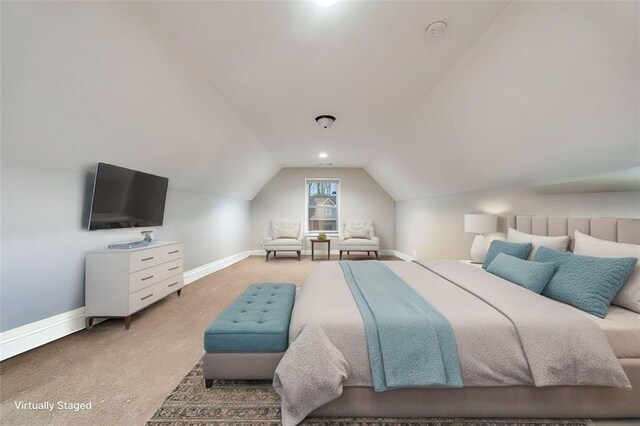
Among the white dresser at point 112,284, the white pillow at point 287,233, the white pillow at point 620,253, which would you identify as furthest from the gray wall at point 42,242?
the white pillow at point 620,253

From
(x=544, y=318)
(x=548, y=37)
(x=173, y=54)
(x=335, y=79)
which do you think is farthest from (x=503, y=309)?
(x=173, y=54)

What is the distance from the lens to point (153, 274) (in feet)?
→ 9.29

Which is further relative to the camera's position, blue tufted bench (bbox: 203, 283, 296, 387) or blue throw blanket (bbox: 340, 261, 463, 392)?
blue tufted bench (bbox: 203, 283, 296, 387)

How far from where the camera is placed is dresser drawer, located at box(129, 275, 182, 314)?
98.5 inches

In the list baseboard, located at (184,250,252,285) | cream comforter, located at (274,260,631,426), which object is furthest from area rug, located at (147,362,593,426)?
baseboard, located at (184,250,252,285)

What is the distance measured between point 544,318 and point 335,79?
98.6 inches

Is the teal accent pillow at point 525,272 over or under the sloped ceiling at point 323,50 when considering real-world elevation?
under

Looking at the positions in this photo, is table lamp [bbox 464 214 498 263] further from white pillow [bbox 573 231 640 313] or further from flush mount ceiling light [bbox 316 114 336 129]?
flush mount ceiling light [bbox 316 114 336 129]

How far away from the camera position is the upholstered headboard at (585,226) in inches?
72.2

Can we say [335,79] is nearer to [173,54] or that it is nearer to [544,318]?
[173,54]

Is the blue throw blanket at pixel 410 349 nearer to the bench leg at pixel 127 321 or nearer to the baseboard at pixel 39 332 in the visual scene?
the bench leg at pixel 127 321

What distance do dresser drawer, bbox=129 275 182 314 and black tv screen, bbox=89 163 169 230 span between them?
78 centimetres

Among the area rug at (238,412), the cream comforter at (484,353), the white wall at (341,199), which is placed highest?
the white wall at (341,199)

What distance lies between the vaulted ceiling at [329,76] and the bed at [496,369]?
1515mm
